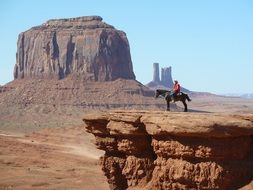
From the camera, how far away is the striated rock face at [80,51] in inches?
4040

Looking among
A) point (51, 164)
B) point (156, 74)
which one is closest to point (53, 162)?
point (51, 164)

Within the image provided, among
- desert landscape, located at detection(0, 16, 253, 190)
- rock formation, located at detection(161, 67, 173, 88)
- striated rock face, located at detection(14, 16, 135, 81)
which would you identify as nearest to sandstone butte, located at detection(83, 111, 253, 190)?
desert landscape, located at detection(0, 16, 253, 190)

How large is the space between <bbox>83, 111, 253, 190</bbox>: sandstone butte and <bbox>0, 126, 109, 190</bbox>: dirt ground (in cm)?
1456

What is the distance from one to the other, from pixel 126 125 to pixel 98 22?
9329 centimetres

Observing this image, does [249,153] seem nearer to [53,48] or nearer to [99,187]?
[99,187]

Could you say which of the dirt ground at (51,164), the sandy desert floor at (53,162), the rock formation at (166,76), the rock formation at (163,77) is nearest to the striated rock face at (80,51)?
the sandy desert floor at (53,162)

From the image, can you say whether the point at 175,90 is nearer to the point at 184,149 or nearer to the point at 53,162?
the point at 184,149

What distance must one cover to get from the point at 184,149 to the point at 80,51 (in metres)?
91.9

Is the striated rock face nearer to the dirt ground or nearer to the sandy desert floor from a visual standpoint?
the sandy desert floor

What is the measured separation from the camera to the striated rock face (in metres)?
103

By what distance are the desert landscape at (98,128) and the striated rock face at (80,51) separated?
0.64ft

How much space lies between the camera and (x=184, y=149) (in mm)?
13383

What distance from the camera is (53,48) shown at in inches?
4161

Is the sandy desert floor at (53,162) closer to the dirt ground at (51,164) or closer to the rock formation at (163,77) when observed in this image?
the dirt ground at (51,164)
